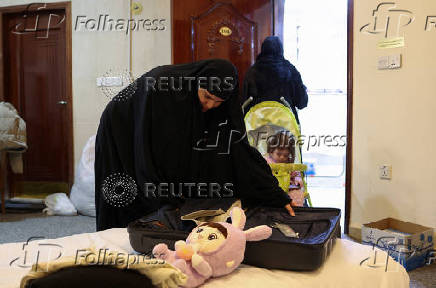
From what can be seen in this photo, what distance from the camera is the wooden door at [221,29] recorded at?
3.72m

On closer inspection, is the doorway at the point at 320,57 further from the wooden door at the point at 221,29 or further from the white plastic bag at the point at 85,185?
the white plastic bag at the point at 85,185

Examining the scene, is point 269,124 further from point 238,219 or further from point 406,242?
point 238,219

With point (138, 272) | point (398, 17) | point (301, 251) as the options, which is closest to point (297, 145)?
point (398, 17)

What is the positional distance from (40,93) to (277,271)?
3906mm

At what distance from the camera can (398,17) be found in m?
2.75

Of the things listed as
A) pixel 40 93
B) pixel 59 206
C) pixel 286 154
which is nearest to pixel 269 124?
pixel 286 154

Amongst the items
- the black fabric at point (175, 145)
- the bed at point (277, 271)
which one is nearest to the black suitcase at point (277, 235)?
the bed at point (277, 271)

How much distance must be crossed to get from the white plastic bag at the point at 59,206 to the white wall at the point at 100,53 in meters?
0.47

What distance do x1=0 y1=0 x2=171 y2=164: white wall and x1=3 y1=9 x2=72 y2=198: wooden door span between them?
8.3 inches

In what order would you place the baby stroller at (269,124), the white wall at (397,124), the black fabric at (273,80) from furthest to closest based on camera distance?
the black fabric at (273,80) < the baby stroller at (269,124) < the white wall at (397,124)

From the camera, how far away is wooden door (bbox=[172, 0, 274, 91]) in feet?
12.2

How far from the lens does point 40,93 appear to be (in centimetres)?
428

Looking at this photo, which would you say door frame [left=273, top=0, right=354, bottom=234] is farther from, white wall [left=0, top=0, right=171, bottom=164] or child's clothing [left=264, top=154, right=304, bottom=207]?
white wall [left=0, top=0, right=171, bottom=164]

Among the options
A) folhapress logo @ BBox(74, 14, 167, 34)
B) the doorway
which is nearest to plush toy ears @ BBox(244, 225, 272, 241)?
folhapress logo @ BBox(74, 14, 167, 34)
